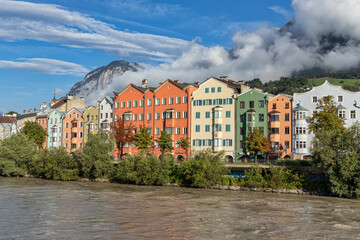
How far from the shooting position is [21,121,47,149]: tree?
10031 cm

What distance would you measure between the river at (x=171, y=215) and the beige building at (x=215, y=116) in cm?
2289

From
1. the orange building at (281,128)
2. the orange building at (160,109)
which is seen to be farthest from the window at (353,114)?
the orange building at (160,109)

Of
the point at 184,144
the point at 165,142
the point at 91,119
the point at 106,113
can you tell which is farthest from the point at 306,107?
the point at 91,119

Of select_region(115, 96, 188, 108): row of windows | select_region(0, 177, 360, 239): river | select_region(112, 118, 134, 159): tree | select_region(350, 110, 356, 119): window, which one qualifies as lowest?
select_region(0, 177, 360, 239): river

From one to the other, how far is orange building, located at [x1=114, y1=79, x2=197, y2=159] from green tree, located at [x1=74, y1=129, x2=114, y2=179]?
12929 millimetres

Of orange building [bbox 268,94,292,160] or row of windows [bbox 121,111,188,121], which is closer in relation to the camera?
orange building [bbox 268,94,292,160]

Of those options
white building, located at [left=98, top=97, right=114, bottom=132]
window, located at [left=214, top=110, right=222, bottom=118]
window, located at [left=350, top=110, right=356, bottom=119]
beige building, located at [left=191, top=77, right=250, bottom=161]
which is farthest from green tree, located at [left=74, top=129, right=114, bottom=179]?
window, located at [left=350, top=110, right=356, bottom=119]

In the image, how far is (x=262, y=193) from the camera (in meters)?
54.2

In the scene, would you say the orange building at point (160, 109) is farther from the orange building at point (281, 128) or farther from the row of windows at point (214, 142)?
the orange building at point (281, 128)

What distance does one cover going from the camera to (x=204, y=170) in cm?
5878

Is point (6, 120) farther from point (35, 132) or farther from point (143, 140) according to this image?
point (143, 140)

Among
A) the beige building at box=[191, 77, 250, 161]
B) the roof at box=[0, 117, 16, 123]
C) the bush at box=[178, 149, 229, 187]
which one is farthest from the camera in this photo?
the roof at box=[0, 117, 16, 123]

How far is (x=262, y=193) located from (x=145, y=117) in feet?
132

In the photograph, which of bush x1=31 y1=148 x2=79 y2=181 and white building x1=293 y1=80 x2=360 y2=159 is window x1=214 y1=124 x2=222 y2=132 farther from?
bush x1=31 y1=148 x2=79 y2=181
